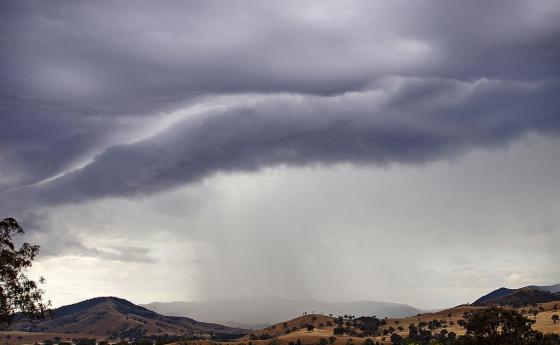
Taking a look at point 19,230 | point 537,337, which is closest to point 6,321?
point 19,230

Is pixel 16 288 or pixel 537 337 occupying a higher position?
pixel 16 288

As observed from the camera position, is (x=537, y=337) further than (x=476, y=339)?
Yes

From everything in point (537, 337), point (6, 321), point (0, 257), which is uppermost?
point (0, 257)

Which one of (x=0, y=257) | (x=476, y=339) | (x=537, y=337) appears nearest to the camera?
(x=0, y=257)

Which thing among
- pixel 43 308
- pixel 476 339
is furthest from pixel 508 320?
pixel 43 308

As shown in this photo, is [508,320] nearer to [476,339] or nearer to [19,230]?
[476,339]

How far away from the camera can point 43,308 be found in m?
66.1

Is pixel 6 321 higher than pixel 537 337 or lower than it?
higher

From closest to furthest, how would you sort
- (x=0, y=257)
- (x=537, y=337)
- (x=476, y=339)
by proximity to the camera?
(x=0, y=257), (x=476, y=339), (x=537, y=337)

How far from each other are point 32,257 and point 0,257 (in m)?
3.85

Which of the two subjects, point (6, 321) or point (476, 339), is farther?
→ point (476, 339)

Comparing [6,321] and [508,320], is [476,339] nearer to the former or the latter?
[508,320]

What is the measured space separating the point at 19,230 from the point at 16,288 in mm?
6858

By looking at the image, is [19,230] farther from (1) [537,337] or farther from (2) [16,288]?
(1) [537,337]
